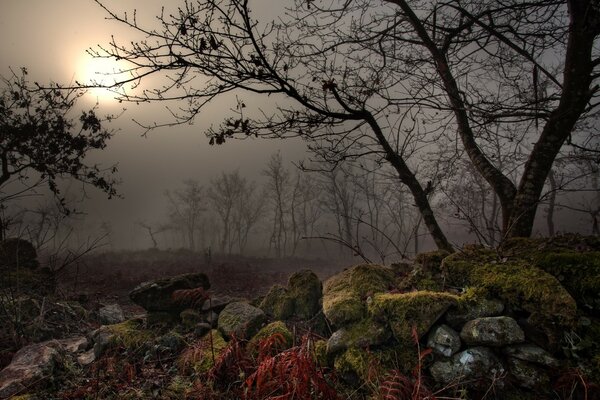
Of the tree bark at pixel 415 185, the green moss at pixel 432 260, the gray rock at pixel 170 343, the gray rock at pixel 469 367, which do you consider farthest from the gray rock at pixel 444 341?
the gray rock at pixel 170 343

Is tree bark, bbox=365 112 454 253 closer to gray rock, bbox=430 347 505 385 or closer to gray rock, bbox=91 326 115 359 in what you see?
gray rock, bbox=430 347 505 385

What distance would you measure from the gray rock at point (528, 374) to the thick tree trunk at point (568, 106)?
5.61ft

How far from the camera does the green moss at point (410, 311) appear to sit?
9.12ft

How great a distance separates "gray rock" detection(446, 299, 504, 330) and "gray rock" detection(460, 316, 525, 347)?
0.35ft

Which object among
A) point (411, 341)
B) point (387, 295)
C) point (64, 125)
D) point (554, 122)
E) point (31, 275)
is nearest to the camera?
point (411, 341)

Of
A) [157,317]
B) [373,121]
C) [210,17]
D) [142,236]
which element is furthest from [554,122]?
[142,236]

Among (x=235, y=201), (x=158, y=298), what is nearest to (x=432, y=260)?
(x=158, y=298)

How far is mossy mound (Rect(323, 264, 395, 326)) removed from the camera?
3197mm

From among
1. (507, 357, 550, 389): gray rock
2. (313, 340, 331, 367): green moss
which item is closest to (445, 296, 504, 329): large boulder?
(507, 357, 550, 389): gray rock

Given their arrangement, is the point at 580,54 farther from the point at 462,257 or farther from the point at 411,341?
the point at 411,341

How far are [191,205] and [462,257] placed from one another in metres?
48.5

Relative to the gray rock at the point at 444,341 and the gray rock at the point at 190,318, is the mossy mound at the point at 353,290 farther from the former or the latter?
the gray rock at the point at 190,318

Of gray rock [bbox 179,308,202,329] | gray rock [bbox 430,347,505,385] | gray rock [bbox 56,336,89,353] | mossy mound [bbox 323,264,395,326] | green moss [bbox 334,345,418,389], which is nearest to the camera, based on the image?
gray rock [bbox 430,347,505,385]

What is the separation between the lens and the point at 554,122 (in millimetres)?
4281
